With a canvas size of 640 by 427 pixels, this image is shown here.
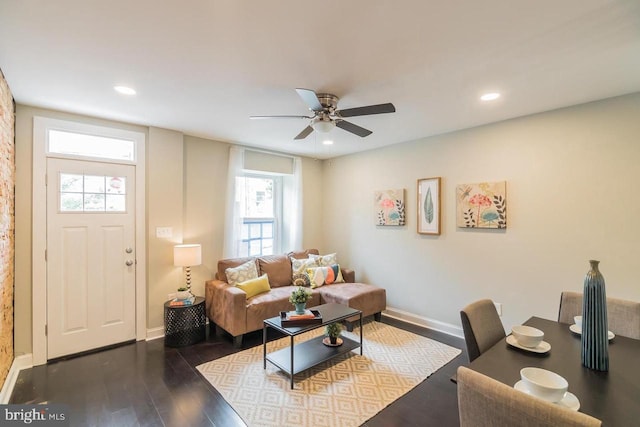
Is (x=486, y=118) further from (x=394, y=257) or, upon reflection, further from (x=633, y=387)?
(x=633, y=387)

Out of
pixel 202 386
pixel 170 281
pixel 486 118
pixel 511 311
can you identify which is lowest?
pixel 202 386

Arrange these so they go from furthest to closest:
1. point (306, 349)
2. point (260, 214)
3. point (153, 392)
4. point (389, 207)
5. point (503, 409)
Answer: point (260, 214) < point (389, 207) < point (306, 349) < point (153, 392) < point (503, 409)

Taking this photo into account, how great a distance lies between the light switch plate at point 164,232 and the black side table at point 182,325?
801mm

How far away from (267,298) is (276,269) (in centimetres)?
73

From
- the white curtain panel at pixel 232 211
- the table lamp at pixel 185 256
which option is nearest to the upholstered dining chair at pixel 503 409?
the table lamp at pixel 185 256

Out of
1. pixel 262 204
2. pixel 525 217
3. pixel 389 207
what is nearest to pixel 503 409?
pixel 525 217

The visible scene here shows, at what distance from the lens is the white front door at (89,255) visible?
2.95 meters

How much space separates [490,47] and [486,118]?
1509 millimetres

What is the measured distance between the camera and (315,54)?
193cm

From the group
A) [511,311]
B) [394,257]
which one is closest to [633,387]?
[511,311]

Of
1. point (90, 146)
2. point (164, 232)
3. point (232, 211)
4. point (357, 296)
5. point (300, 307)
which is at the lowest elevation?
point (357, 296)

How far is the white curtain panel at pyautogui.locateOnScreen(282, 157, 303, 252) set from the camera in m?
4.97

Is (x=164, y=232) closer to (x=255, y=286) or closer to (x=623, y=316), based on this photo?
(x=255, y=286)

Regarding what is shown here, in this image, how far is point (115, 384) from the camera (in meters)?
2.52
